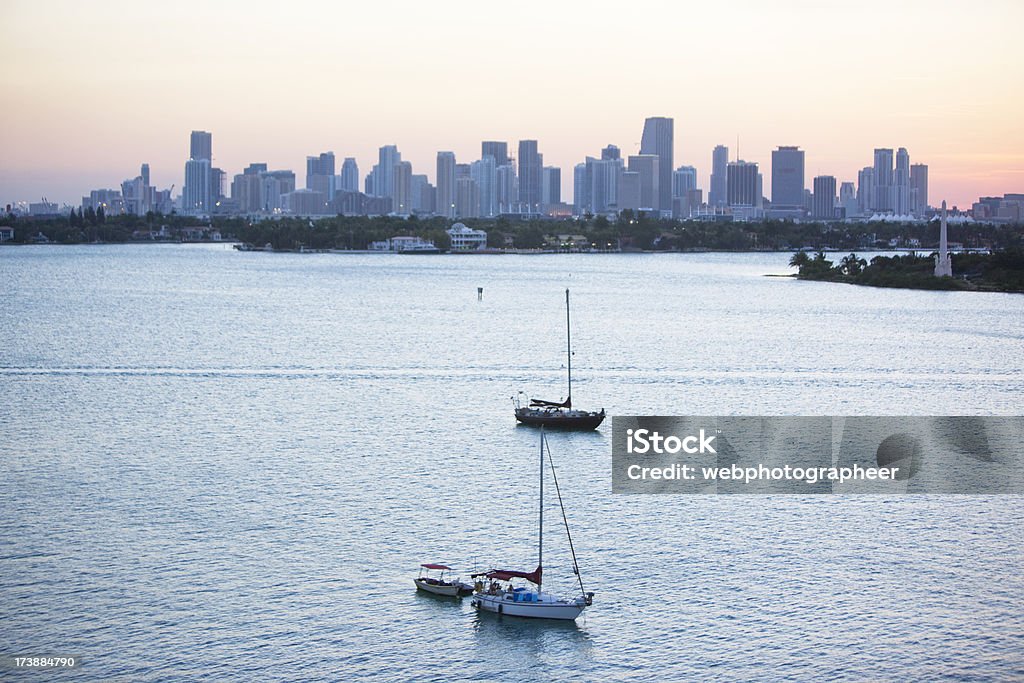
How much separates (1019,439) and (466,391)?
1060 centimetres

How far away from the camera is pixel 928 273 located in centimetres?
6028

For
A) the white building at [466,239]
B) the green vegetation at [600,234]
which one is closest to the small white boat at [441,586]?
the green vegetation at [600,234]

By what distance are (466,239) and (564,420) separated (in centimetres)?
8112

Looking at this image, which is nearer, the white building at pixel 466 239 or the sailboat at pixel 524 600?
the sailboat at pixel 524 600

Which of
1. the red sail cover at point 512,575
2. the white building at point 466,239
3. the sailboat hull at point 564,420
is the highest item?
the white building at point 466,239

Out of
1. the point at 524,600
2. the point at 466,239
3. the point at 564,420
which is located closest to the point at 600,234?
the point at 466,239

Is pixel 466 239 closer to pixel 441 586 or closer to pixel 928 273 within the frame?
pixel 928 273

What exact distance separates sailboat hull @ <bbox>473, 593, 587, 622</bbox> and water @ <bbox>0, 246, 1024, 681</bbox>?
0.14m

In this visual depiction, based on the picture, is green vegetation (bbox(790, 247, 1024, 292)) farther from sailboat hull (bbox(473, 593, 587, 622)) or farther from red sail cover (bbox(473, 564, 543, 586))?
sailboat hull (bbox(473, 593, 587, 622))

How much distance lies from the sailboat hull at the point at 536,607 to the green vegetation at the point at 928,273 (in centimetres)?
4698

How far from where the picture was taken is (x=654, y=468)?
19828 mm

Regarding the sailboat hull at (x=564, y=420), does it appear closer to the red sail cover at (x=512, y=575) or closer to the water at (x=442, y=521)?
the water at (x=442, y=521)

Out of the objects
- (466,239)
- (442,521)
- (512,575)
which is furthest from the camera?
(466,239)

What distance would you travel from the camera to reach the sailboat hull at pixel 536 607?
13445mm
